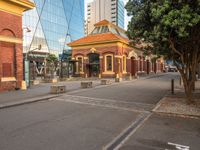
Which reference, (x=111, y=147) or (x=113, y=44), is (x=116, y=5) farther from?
→ (x=111, y=147)

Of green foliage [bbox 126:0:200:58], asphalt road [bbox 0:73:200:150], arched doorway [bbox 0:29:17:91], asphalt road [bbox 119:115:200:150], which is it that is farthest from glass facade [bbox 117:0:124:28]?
asphalt road [bbox 119:115:200:150]

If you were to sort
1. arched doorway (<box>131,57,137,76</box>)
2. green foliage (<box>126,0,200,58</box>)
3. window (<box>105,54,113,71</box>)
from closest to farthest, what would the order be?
green foliage (<box>126,0,200,58</box>), window (<box>105,54,113,71</box>), arched doorway (<box>131,57,137,76</box>)

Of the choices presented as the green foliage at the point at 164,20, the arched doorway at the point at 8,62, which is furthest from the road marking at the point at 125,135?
the arched doorway at the point at 8,62

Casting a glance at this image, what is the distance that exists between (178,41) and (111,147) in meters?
6.87

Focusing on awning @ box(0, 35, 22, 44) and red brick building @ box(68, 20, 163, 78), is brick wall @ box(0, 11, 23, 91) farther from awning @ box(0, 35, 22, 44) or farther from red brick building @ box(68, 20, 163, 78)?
red brick building @ box(68, 20, 163, 78)

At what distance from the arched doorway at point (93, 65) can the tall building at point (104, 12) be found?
101 meters

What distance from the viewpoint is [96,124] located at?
7.75 meters

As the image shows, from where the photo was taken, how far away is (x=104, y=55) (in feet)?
119

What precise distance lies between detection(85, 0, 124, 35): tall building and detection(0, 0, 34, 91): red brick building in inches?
4778

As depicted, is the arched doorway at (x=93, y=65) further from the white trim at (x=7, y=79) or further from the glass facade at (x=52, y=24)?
the glass facade at (x=52, y=24)

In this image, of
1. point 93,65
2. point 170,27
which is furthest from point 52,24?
point 170,27

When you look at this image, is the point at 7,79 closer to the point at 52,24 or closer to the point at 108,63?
the point at 108,63

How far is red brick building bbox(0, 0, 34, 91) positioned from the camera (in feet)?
53.0

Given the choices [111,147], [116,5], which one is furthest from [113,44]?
[116,5]
